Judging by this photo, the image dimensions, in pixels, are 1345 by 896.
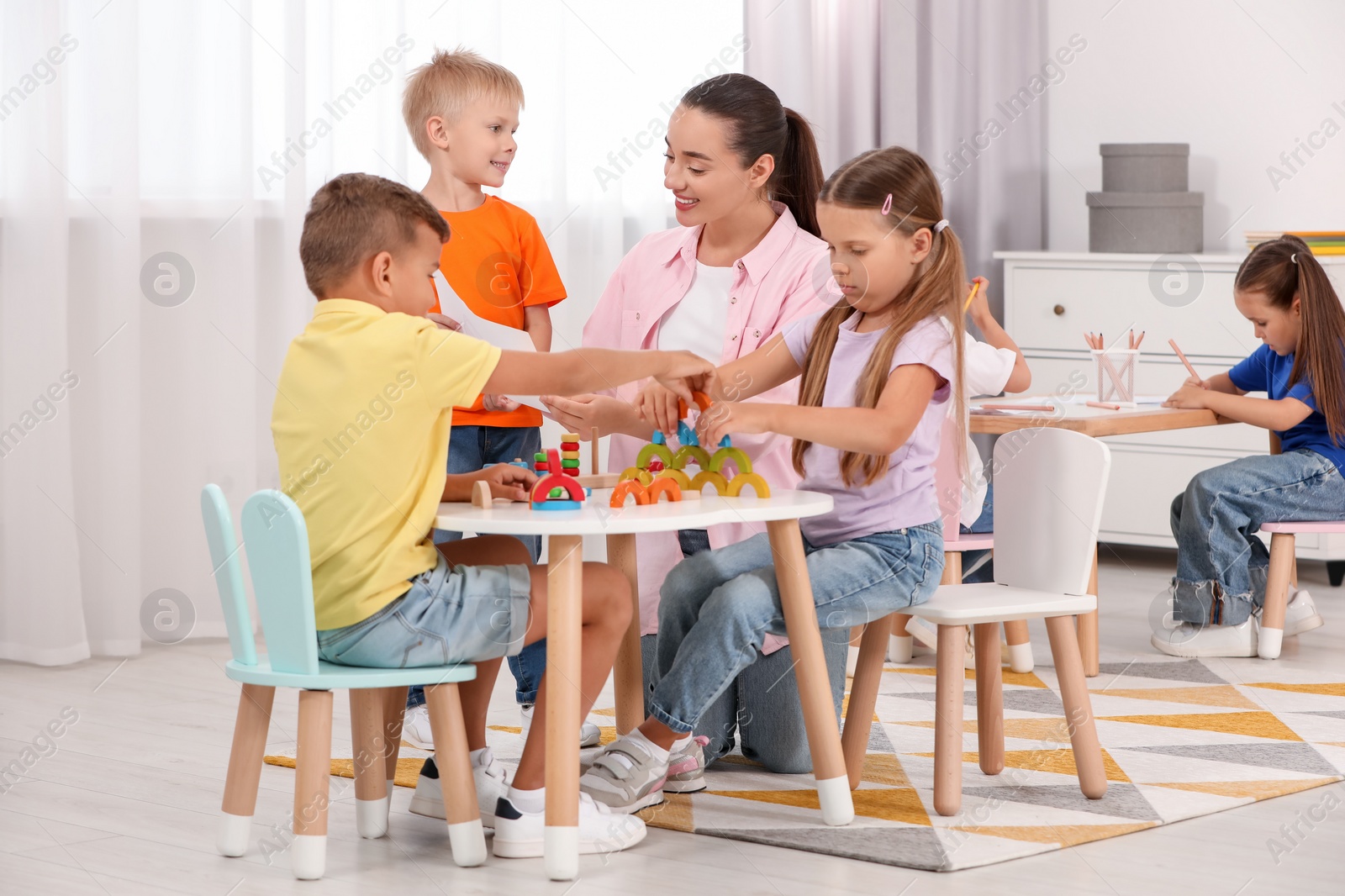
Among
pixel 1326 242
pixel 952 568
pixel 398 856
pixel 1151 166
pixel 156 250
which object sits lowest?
pixel 398 856

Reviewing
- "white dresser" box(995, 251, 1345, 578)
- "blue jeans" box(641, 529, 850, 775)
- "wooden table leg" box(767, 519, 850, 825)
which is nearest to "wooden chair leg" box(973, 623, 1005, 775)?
"blue jeans" box(641, 529, 850, 775)

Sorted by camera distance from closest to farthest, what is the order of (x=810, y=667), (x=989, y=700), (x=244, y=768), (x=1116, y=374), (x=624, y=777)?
(x=244, y=768) → (x=810, y=667) → (x=624, y=777) → (x=989, y=700) → (x=1116, y=374)

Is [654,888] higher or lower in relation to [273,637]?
lower

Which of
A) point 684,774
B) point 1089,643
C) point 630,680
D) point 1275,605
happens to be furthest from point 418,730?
point 1275,605

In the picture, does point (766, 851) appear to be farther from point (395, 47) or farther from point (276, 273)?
point (395, 47)

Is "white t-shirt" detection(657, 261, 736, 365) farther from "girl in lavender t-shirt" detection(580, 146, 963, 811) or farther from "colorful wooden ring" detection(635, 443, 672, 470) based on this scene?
"colorful wooden ring" detection(635, 443, 672, 470)

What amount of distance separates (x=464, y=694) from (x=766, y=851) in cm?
51

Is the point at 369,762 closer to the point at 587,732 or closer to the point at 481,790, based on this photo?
the point at 481,790

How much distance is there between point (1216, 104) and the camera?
5105 mm

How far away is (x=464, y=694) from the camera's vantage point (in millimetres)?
2324

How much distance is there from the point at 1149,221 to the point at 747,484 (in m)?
3.11

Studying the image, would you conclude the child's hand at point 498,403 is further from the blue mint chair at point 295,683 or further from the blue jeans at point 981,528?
the blue jeans at point 981,528

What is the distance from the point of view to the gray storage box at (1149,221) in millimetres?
4875

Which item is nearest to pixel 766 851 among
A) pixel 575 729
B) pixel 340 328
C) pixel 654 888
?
pixel 654 888
